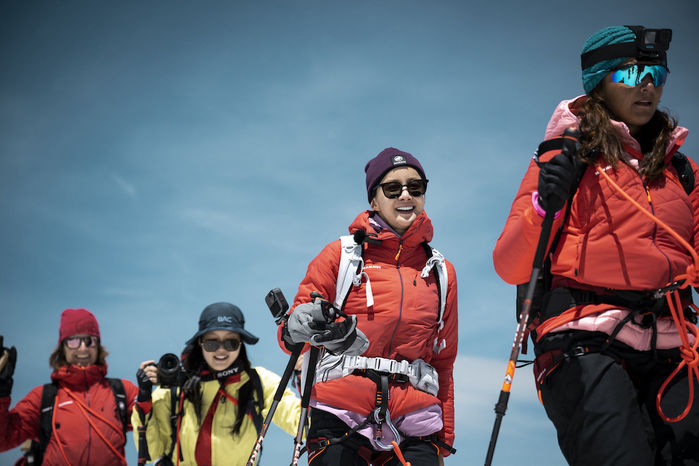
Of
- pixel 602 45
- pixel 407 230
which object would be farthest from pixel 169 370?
pixel 602 45

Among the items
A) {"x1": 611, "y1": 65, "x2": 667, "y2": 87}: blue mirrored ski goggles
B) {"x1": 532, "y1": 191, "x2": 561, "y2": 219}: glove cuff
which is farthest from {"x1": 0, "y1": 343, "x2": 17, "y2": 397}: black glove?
{"x1": 611, "y1": 65, "x2": 667, "y2": 87}: blue mirrored ski goggles

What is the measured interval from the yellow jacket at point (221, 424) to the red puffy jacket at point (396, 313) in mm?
2978

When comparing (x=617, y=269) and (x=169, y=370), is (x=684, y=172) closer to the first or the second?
(x=617, y=269)

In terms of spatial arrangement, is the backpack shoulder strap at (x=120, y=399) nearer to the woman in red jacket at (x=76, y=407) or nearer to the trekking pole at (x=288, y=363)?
the woman in red jacket at (x=76, y=407)

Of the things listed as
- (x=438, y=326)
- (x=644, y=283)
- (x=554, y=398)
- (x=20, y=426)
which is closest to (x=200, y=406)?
(x=20, y=426)

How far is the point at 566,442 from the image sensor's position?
318 cm

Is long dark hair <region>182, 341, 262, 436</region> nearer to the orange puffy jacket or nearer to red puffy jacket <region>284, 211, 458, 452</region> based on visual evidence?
red puffy jacket <region>284, 211, 458, 452</region>

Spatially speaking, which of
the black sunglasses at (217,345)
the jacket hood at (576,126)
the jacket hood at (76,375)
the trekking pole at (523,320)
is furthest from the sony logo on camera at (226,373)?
the jacket hood at (576,126)

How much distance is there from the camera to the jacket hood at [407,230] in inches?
195

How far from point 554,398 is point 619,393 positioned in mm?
333

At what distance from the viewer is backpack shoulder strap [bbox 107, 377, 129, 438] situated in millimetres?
8711

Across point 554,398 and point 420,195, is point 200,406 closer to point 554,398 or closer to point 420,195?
point 420,195

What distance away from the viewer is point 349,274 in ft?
15.6

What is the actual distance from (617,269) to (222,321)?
568 centimetres
